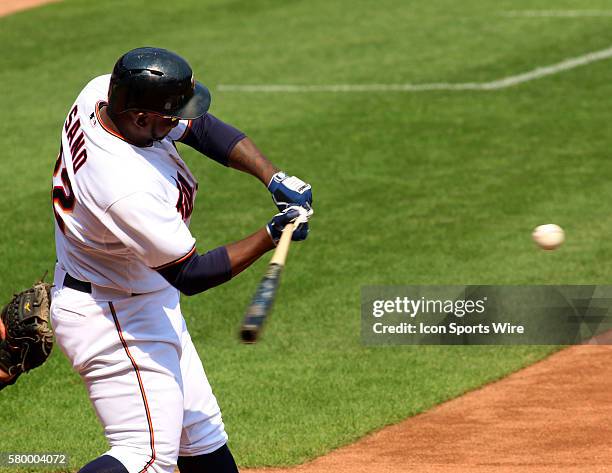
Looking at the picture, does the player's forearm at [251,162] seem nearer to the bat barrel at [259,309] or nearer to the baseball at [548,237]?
the bat barrel at [259,309]

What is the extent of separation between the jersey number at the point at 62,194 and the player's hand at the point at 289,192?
2.57 feet

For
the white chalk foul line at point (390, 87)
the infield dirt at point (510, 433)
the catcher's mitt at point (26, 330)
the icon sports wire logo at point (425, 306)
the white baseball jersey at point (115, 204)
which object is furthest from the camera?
the white chalk foul line at point (390, 87)

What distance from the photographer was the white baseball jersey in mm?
4426

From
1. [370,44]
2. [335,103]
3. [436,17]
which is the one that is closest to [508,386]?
[335,103]

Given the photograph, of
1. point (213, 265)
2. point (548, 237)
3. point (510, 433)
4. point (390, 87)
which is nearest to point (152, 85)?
point (213, 265)

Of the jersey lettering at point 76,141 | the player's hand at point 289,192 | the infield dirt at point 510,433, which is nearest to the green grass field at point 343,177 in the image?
the infield dirt at point 510,433

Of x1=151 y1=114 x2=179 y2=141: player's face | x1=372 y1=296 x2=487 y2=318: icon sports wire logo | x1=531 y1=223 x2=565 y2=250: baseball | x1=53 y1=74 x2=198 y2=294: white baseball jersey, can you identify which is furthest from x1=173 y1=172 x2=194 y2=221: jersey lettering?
x1=372 y1=296 x2=487 y2=318: icon sports wire logo

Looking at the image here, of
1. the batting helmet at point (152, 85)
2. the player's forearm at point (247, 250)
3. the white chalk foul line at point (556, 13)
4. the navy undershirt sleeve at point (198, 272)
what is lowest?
the navy undershirt sleeve at point (198, 272)

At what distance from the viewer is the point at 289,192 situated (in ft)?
16.2

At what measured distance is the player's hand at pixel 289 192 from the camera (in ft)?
16.0

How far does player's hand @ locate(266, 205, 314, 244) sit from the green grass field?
2142 millimetres

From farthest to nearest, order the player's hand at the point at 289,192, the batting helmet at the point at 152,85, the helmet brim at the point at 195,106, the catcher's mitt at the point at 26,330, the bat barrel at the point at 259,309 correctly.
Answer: the catcher's mitt at the point at 26,330
the player's hand at the point at 289,192
the helmet brim at the point at 195,106
the batting helmet at the point at 152,85
the bat barrel at the point at 259,309

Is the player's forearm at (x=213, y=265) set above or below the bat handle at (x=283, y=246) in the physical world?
below

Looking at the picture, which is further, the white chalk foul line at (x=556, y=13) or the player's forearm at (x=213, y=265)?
the white chalk foul line at (x=556, y=13)
